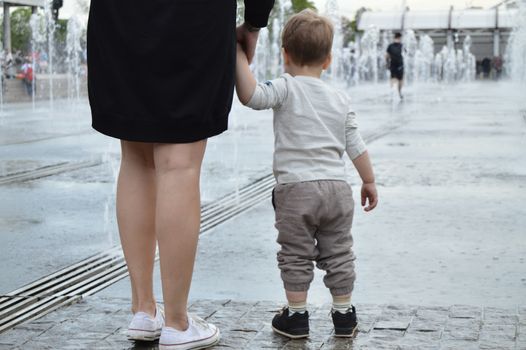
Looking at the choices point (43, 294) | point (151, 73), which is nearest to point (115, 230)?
point (43, 294)

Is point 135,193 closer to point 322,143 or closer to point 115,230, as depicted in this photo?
point 322,143

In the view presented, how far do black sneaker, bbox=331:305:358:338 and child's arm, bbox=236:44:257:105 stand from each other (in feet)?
2.74

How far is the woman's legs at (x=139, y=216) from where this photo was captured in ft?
12.8

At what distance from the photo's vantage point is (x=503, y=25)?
256 feet

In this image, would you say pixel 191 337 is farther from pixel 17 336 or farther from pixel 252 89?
pixel 252 89

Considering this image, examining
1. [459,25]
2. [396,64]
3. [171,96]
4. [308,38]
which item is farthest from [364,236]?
[459,25]

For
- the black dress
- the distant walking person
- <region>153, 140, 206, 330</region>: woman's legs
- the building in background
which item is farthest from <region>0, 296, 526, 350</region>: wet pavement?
the building in background

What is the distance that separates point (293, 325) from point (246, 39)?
103 cm

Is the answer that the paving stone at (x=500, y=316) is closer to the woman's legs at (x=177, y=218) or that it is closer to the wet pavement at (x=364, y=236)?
the wet pavement at (x=364, y=236)

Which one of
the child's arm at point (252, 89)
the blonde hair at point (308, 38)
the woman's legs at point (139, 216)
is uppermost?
the blonde hair at point (308, 38)

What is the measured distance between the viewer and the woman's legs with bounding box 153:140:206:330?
3.69m

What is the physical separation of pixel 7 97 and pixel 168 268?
1082 inches

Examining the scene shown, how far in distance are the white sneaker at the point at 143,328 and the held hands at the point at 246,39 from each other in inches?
38.9

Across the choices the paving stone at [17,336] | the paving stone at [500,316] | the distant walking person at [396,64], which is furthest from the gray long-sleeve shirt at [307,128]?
the distant walking person at [396,64]
